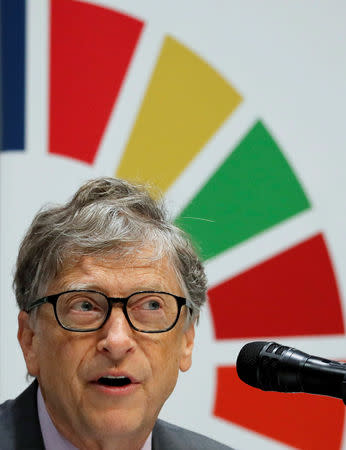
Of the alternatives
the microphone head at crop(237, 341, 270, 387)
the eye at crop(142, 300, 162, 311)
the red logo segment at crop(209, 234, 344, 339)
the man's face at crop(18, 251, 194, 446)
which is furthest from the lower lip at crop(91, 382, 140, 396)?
the red logo segment at crop(209, 234, 344, 339)

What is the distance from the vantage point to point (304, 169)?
1.57 meters

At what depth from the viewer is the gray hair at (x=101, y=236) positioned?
107 centimetres

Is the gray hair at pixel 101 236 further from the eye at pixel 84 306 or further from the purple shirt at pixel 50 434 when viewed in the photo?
the purple shirt at pixel 50 434

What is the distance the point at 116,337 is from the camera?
1.01 metres

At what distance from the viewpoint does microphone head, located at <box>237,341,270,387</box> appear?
0.85 metres

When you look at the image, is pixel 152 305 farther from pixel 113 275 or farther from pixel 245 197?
pixel 245 197

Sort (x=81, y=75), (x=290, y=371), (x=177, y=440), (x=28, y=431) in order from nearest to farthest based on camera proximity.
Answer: (x=290, y=371), (x=28, y=431), (x=177, y=440), (x=81, y=75)

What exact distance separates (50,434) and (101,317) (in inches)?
9.1

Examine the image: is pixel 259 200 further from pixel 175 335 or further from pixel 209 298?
pixel 175 335

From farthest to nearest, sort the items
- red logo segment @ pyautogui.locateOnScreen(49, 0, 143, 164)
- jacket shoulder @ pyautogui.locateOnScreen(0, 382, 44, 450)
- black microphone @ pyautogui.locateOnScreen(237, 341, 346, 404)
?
red logo segment @ pyautogui.locateOnScreen(49, 0, 143, 164) → jacket shoulder @ pyautogui.locateOnScreen(0, 382, 44, 450) → black microphone @ pyautogui.locateOnScreen(237, 341, 346, 404)

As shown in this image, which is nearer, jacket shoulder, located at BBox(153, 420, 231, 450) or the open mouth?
the open mouth

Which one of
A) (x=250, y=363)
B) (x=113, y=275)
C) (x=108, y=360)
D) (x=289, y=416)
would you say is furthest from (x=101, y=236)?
(x=289, y=416)

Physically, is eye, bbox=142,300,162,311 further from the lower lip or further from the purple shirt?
the purple shirt

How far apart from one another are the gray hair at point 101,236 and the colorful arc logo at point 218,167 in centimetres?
36
